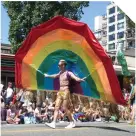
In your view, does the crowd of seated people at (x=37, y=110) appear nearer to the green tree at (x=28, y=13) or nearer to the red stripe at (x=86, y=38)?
the red stripe at (x=86, y=38)

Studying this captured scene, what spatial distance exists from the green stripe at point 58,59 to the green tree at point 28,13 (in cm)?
1679

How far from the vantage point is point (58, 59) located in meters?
12.1

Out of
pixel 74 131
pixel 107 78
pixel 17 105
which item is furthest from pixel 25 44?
pixel 17 105

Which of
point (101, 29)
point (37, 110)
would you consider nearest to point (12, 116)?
point (37, 110)

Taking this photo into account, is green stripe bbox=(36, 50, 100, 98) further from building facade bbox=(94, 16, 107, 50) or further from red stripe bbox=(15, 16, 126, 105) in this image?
building facade bbox=(94, 16, 107, 50)

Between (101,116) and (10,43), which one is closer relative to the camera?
(101,116)

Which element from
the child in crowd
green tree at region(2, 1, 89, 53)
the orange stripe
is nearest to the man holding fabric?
the orange stripe

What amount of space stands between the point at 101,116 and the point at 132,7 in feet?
34.2

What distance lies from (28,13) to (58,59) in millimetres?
17766

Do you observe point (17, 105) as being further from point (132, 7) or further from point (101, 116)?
point (132, 7)

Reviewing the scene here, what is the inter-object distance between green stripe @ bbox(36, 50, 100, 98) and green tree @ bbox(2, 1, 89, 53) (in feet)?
55.1

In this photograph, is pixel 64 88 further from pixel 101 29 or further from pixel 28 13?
pixel 101 29

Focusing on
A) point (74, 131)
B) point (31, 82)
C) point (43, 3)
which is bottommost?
point (74, 131)

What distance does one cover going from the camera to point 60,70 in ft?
37.2
